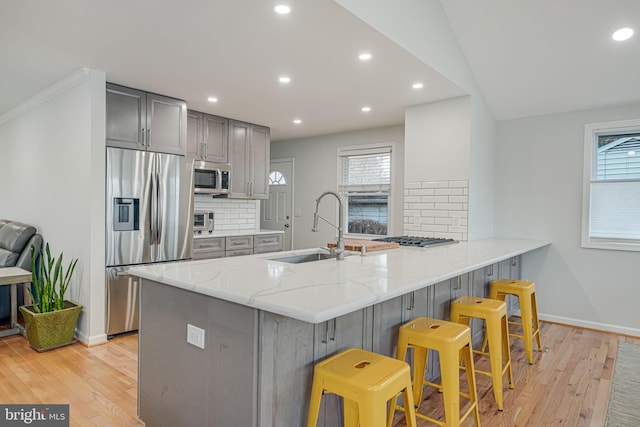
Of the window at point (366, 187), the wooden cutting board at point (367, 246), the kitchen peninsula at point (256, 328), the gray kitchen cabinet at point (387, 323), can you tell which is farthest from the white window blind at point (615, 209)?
→ the gray kitchen cabinet at point (387, 323)

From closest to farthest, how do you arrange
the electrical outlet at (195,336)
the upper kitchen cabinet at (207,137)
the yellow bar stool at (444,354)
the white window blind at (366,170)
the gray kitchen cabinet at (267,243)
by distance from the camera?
the electrical outlet at (195,336) < the yellow bar stool at (444,354) < the upper kitchen cabinet at (207,137) < the gray kitchen cabinet at (267,243) < the white window blind at (366,170)

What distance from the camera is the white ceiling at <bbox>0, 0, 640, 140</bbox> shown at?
7.73ft

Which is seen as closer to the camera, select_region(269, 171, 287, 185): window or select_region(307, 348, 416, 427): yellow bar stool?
select_region(307, 348, 416, 427): yellow bar stool

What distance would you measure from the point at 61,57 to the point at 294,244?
4170 millimetres

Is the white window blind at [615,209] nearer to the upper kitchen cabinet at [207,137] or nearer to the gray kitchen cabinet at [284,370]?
the gray kitchen cabinet at [284,370]

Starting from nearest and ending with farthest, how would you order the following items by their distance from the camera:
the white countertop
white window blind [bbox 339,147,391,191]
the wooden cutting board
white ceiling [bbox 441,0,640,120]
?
1. the white countertop
2. the wooden cutting board
3. white ceiling [bbox 441,0,640,120]
4. white window blind [bbox 339,147,391,191]

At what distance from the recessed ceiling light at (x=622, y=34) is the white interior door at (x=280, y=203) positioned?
450cm

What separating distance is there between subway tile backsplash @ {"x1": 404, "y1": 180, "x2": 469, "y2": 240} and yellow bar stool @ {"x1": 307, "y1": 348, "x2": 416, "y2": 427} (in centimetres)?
259

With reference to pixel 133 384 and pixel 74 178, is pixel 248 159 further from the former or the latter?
pixel 133 384

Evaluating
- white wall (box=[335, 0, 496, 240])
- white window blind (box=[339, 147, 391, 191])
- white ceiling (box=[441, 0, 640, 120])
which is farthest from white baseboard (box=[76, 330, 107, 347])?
white ceiling (box=[441, 0, 640, 120])

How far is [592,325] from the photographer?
4.02 m

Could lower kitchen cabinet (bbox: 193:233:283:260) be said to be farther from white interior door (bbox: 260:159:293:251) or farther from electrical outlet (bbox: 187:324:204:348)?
electrical outlet (bbox: 187:324:204:348)

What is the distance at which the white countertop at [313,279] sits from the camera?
1345 millimetres

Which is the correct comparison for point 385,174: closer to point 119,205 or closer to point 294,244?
point 294,244
